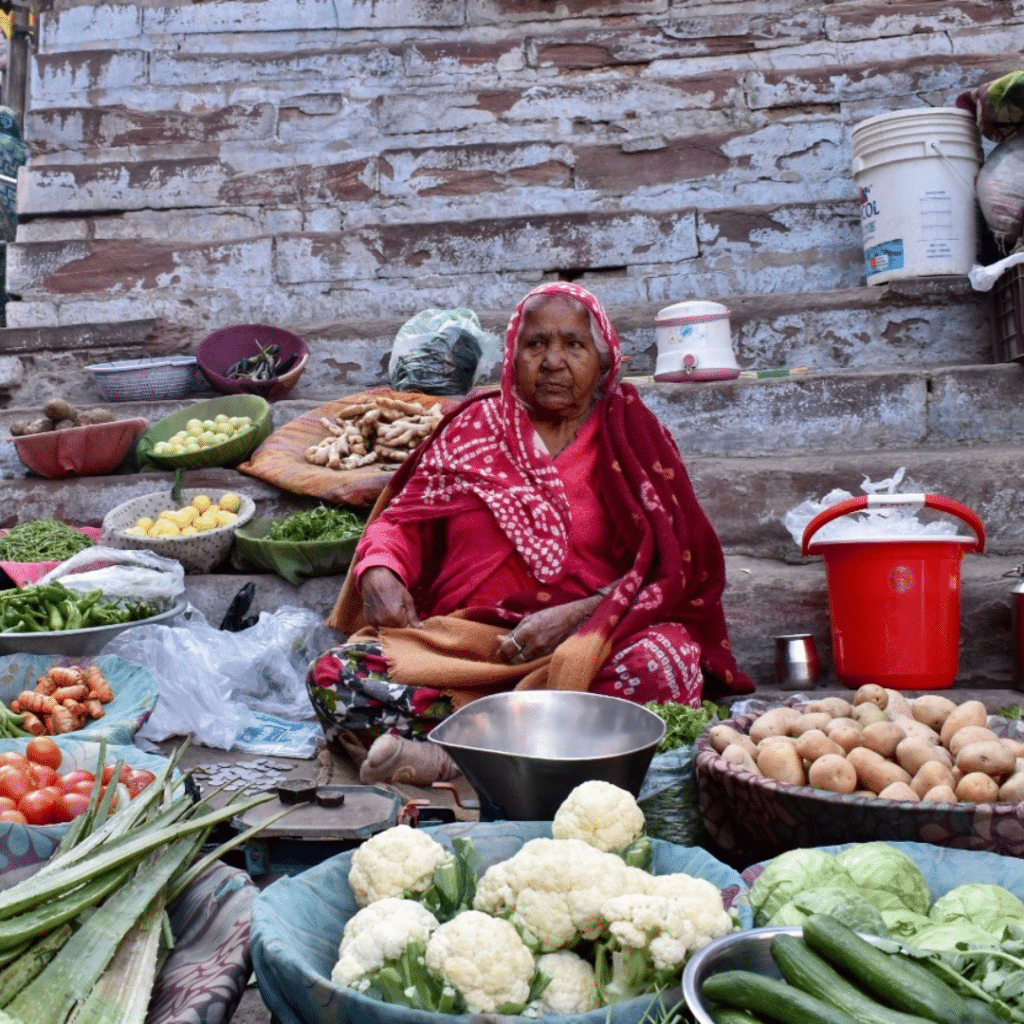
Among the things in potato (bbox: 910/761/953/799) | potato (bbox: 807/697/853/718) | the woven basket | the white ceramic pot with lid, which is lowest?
potato (bbox: 910/761/953/799)

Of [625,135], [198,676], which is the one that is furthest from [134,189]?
[198,676]

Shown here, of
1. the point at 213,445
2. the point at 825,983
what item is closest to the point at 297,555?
the point at 213,445

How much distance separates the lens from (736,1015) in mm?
1458

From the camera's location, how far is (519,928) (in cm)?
166

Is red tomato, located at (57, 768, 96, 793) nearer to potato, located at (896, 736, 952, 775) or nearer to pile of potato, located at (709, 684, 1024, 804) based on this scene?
pile of potato, located at (709, 684, 1024, 804)

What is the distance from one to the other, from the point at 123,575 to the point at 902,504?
288cm

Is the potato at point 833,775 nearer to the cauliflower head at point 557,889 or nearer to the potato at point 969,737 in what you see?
the potato at point 969,737

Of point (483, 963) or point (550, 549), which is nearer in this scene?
point (483, 963)

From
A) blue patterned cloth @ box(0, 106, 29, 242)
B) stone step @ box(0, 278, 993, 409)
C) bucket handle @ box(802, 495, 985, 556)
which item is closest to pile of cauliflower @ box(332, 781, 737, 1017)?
bucket handle @ box(802, 495, 985, 556)

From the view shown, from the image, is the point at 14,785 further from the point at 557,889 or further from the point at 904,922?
the point at 904,922

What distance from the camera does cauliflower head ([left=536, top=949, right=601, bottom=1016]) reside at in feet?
5.18

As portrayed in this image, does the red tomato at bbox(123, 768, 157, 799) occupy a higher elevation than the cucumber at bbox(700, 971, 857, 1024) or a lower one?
higher

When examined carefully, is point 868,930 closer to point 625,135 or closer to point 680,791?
point 680,791

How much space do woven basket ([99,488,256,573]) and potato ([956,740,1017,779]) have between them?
3328 mm
